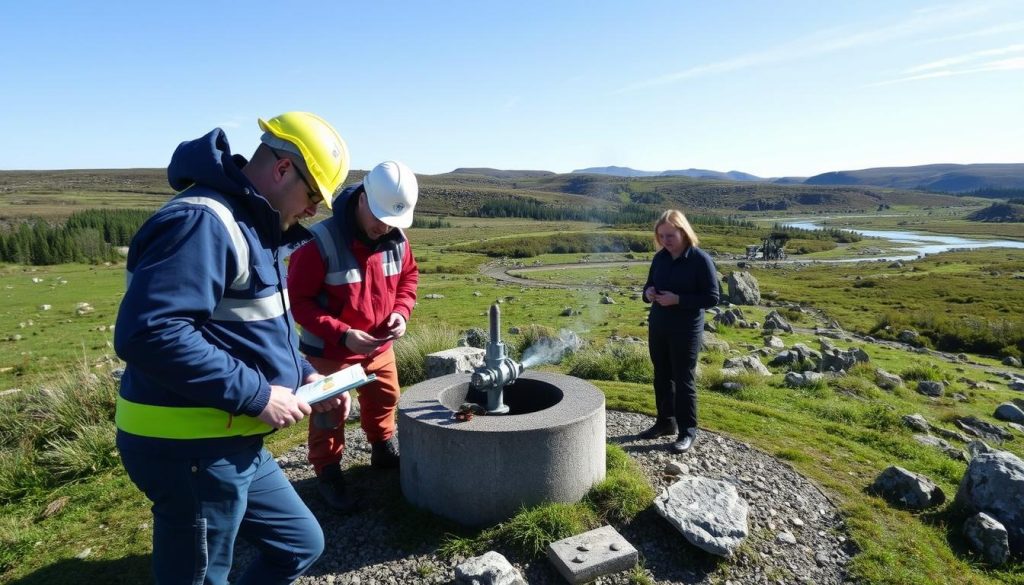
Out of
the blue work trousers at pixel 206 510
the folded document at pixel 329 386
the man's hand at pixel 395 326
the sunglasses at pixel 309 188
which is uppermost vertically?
the sunglasses at pixel 309 188

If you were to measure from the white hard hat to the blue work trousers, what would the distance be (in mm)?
2053

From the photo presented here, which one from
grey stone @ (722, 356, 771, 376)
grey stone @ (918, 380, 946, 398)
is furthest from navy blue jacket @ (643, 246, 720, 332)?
grey stone @ (918, 380, 946, 398)

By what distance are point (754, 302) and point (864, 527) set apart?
26.5m

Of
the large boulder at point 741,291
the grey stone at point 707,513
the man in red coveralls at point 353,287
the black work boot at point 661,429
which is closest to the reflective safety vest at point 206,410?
the man in red coveralls at point 353,287

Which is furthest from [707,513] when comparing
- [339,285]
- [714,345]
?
[714,345]

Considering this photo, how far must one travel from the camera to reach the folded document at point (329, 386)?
9.48 ft

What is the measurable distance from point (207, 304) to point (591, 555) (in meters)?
3.28

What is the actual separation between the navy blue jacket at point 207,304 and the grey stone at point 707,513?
3259 mm

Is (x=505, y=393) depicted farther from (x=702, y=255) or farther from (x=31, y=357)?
(x=31, y=357)

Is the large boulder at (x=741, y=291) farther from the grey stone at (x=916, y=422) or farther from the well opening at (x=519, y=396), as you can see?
the well opening at (x=519, y=396)

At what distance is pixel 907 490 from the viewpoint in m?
5.60

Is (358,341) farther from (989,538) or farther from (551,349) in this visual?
(551,349)

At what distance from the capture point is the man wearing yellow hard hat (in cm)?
228

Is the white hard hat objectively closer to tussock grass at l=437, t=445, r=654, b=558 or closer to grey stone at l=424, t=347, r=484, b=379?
tussock grass at l=437, t=445, r=654, b=558
